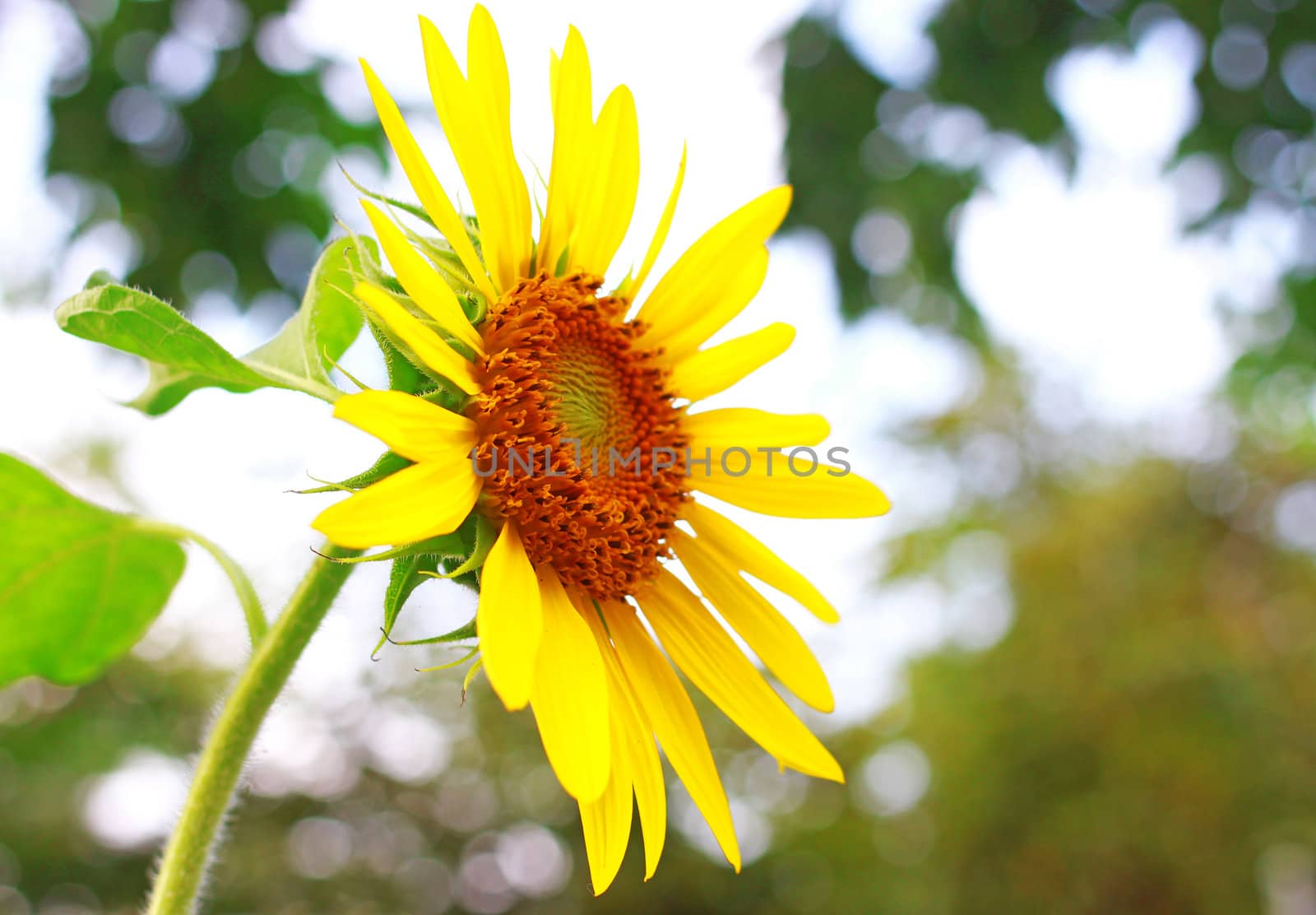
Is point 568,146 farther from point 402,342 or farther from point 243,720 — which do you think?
point 243,720

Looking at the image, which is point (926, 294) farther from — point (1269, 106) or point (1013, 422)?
point (1013, 422)

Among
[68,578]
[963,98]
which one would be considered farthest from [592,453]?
[963,98]

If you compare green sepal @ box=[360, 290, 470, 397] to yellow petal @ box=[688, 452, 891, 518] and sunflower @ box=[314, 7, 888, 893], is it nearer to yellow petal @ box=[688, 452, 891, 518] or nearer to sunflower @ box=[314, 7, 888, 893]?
sunflower @ box=[314, 7, 888, 893]

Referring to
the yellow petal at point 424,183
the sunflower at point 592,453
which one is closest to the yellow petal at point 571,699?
the sunflower at point 592,453

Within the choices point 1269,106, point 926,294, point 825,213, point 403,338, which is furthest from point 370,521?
point 1269,106

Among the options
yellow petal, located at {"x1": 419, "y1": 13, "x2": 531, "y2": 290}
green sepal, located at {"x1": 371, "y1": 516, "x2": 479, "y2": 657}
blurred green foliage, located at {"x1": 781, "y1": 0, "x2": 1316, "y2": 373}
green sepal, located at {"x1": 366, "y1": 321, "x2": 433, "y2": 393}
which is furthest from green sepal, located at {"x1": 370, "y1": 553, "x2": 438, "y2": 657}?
blurred green foliage, located at {"x1": 781, "y1": 0, "x2": 1316, "y2": 373}

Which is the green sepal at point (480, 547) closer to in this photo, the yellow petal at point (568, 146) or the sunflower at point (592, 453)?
the sunflower at point (592, 453)
